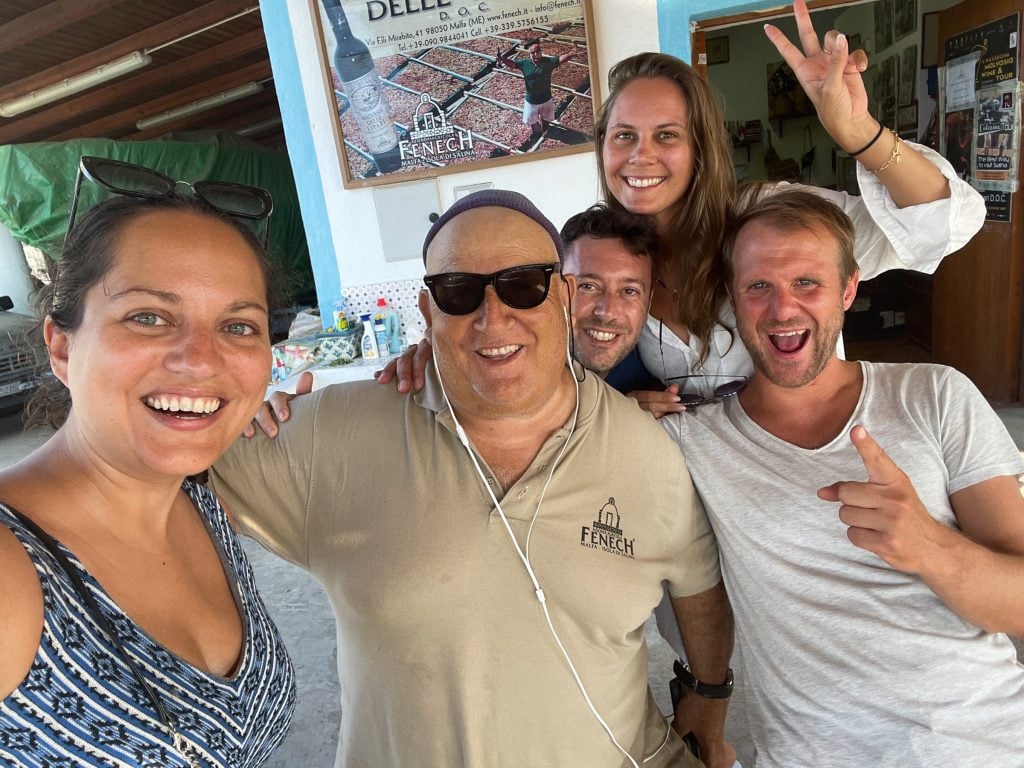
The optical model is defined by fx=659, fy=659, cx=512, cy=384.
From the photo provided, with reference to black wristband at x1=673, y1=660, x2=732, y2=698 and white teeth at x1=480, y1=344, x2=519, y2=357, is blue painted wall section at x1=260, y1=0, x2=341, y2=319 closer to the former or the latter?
white teeth at x1=480, y1=344, x2=519, y2=357

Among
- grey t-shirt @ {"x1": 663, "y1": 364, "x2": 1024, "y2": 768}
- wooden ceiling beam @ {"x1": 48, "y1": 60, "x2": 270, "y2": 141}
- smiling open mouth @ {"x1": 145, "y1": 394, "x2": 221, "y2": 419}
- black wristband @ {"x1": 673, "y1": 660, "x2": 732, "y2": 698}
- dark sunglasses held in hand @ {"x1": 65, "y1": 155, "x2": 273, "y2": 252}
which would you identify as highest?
wooden ceiling beam @ {"x1": 48, "y1": 60, "x2": 270, "y2": 141}

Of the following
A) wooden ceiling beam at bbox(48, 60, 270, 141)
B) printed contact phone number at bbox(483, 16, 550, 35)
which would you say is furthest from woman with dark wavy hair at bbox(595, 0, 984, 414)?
wooden ceiling beam at bbox(48, 60, 270, 141)

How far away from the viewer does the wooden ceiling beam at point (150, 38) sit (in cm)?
582

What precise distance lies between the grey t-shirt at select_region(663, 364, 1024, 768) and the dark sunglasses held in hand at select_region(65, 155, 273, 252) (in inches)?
45.5

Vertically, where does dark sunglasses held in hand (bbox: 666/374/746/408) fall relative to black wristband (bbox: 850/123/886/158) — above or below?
below

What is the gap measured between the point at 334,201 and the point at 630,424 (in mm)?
3613

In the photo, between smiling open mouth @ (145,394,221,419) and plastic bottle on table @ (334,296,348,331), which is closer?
smiling open mouth @ (145,394,221,419)

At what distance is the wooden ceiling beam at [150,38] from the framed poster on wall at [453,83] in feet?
7.47

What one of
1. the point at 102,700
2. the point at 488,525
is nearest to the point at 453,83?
the point at 488,525

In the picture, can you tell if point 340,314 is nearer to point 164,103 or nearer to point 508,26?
point 508,26

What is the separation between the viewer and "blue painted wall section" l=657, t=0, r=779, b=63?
3.73 m

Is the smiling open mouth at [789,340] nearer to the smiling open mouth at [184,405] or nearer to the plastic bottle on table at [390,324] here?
the smiling open mouth at [184,405]

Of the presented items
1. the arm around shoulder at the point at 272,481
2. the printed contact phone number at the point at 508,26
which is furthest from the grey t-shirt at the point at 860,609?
the printed contact phone number at the point at 508,26

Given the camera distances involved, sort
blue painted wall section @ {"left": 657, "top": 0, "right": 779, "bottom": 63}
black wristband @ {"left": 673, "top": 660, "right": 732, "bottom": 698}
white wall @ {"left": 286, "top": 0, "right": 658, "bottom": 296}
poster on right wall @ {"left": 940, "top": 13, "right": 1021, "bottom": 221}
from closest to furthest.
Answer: black wristband @ {"left": 673, "top": 660, "right": 732, "bottom": 698} < blue painted wall section @ {"left": 657, "top": 0, "right": 779, "bottom": 63} < white wall @ {"left": 286, "top": 0, "right": 658, "bottom": 296} < poster on right wall @ {"left": 940, "top": 13, "right": 1021, "bottom": 221}
